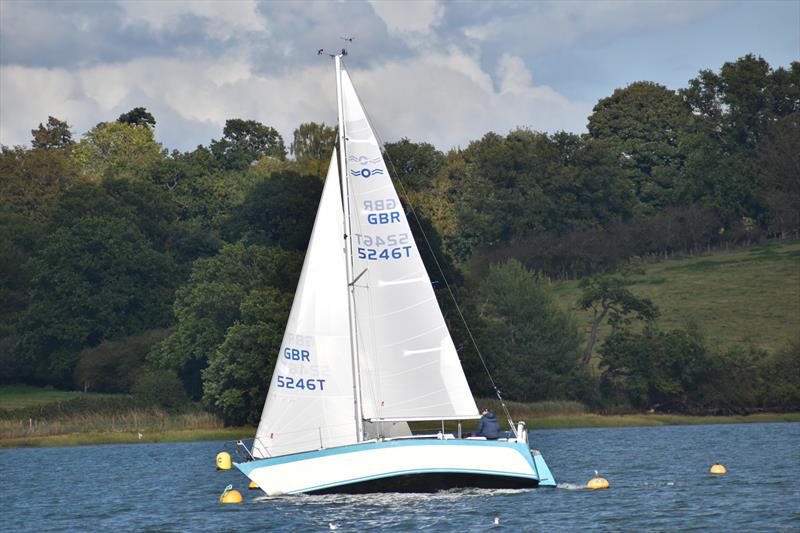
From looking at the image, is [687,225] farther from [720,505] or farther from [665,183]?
[720,505]

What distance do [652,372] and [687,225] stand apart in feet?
197

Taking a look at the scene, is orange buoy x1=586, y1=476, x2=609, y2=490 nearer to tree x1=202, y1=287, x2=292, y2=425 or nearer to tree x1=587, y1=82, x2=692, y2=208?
tree x1=202, y1=287, x2=292, y2=425

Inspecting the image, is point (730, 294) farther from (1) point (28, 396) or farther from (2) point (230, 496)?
(2) point (230, 496)

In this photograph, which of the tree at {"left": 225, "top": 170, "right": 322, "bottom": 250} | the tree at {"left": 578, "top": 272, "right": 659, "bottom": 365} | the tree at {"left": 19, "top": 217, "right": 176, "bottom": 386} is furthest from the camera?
the tree at {"left": 19, "top": 217, "right": 176, "bottom": 386}

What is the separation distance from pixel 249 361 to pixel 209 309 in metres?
22.5

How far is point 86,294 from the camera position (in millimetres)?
144500

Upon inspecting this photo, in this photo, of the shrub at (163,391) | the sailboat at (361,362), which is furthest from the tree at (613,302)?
the sailboat at (361,362)

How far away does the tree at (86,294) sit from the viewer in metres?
142

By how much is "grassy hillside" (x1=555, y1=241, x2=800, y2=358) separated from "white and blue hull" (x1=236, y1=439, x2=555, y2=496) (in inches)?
3099

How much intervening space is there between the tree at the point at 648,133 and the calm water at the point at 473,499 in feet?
334

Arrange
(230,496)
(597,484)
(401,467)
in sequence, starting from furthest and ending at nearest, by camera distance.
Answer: (597,484)
(230,496)
(401,467)

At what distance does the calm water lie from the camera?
43938mm

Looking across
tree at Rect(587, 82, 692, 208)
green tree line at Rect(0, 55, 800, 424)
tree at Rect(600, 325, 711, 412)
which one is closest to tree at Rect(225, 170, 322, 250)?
green tree line at Rect(0, 55, 800, 424)

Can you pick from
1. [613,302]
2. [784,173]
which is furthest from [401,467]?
[784,173]
